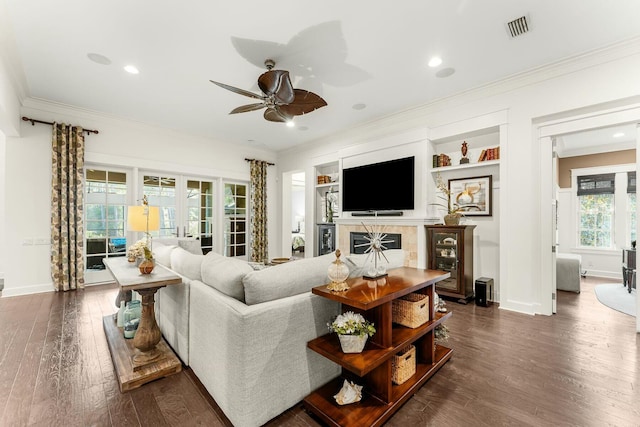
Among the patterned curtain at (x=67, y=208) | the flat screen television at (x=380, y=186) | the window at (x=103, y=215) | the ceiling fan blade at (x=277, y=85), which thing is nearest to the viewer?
the ceiling fan blade at (x=277, y=85)

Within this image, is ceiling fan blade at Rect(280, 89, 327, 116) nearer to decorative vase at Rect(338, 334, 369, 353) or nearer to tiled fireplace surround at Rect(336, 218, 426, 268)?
tiled fireplace surround at Rect(336, 218, 426, 268)

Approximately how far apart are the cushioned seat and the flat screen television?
2.59 meters

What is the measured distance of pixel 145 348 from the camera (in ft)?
7.09

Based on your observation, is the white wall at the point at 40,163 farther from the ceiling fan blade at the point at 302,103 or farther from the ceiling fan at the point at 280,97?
the ceiling fan blade at the point at 302,103

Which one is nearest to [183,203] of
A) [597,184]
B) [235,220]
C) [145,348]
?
[235,220]

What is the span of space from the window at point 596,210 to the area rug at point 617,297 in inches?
52.8

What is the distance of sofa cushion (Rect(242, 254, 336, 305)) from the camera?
1.66 m

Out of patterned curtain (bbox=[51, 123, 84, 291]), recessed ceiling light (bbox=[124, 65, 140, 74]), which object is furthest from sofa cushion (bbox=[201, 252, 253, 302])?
patterned curtain (bbox=[51, 123, 84, 291])

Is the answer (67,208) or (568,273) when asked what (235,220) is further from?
(568,273)

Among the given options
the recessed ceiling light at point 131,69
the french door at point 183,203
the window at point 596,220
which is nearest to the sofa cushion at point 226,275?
the recessed ceiling light at point 131,69

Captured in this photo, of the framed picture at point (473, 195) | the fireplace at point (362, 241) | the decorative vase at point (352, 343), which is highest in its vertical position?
the framed picture at point (473, 195)

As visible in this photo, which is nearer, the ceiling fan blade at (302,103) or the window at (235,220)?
the ceiling fan blade at (302,103)

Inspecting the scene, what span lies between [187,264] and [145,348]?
0.68 m

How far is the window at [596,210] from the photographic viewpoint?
5.80 metres
